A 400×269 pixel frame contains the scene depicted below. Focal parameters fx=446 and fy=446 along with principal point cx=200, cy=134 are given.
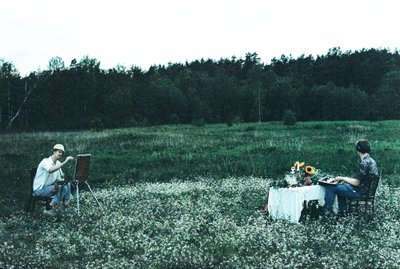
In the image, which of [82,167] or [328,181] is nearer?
[328,181]

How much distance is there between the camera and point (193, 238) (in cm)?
1056

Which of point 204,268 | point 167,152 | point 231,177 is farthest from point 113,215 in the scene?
point 167,152

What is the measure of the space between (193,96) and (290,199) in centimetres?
8542

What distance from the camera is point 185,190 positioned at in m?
17.2

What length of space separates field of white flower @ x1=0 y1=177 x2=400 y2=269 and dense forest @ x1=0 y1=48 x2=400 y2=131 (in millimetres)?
63591

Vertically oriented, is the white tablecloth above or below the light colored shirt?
below

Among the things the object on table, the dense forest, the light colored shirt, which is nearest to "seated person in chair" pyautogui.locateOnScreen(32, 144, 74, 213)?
the light colored shirt

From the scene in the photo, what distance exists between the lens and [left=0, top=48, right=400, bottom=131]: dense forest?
84188mm

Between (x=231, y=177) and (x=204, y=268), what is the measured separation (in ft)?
38.0

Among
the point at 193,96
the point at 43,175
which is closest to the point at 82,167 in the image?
the point at 43,175

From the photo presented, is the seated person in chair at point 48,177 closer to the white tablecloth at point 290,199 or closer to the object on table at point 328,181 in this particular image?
the white tablecloth at point 290,199

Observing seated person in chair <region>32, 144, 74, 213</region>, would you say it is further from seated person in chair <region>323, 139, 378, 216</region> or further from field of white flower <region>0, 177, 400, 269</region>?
seated person in chair <region>323, 139, 378, 216</region>

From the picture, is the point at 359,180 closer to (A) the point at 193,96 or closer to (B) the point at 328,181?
(B) the point at 328,181

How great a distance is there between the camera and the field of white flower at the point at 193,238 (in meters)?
8.88
